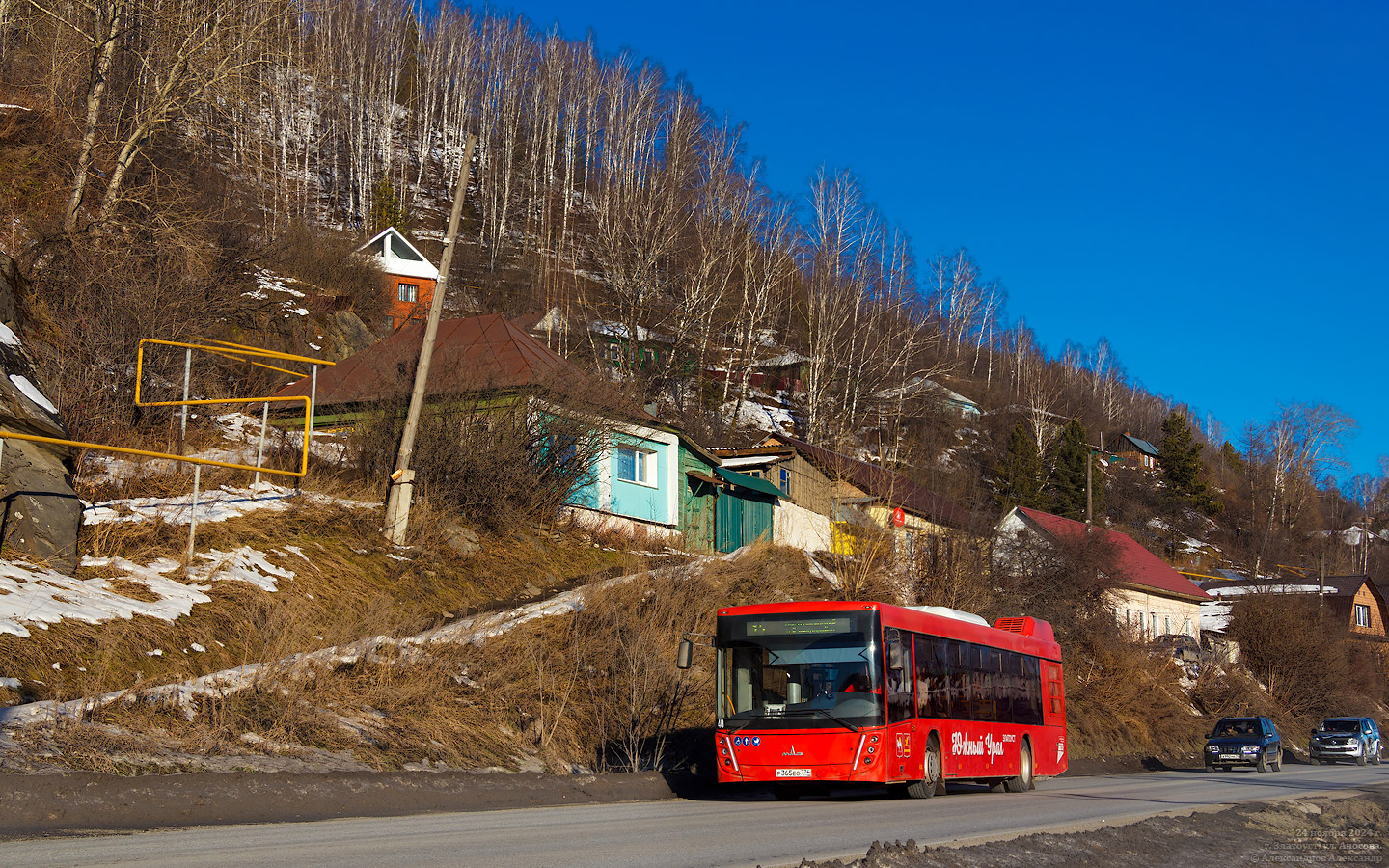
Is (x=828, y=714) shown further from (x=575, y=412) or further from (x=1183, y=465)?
(x=1183, y=465)

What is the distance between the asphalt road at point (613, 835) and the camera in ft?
25.4

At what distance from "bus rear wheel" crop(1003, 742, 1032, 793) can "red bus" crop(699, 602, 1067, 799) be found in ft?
7.53

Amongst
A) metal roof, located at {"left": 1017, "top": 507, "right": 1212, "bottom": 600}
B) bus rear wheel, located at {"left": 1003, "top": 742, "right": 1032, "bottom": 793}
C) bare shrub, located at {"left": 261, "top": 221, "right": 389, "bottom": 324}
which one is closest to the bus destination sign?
bus rear wheel, located at {"left": 1003, "top": 742, "right": 1032, "bottom": 793}

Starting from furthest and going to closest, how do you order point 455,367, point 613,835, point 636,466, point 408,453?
point 636,466, point 455,367, point 408,453, point 613,835

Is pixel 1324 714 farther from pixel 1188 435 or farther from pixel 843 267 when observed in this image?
pixel 1188 435

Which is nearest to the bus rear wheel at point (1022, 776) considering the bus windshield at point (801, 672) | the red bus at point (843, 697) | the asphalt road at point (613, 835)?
the red bus at point (843, 697)

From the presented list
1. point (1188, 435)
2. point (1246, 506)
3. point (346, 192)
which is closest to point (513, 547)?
point (346, 192)

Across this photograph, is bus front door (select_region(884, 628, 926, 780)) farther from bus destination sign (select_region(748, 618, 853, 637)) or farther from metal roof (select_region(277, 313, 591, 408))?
metal roof (select_region(277, 313, 591, 408))

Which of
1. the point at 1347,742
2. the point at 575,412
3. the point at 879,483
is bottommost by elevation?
the point at 1347,742

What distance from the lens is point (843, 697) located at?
14359 mm

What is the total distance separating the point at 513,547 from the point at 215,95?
1312 centimetres

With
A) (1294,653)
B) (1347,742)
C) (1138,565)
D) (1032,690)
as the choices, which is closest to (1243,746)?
(1347,742)

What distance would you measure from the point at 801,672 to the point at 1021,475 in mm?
59732

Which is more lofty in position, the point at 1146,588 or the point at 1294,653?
the point at 1146,588
